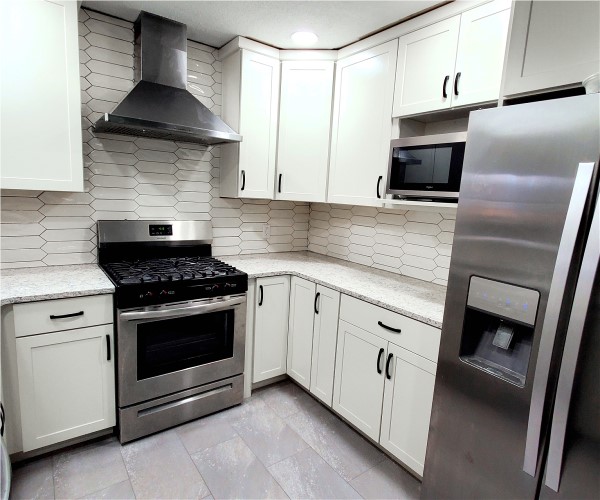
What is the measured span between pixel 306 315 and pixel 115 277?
1.18 meters

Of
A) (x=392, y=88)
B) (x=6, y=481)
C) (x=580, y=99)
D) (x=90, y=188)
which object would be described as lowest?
(x=6, y=481)

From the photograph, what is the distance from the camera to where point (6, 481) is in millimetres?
1352

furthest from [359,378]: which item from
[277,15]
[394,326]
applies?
[277,15]

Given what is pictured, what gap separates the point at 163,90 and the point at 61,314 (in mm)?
1365

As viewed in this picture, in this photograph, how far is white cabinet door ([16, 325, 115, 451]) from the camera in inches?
67.2

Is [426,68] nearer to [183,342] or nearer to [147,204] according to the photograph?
[147,204]

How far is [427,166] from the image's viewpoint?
5.97 feet

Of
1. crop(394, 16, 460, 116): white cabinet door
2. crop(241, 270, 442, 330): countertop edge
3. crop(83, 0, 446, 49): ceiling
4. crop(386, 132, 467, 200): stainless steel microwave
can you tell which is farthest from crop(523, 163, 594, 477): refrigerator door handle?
crop(83, 0, 446, 49): ceiling

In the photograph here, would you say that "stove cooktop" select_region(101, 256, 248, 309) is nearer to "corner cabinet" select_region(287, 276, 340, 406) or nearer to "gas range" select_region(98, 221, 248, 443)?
"gas range" select_region(98, 221, 248, 443)

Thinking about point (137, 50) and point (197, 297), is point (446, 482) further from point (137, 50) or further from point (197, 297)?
point (137, 50)

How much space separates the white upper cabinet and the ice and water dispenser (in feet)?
3.16

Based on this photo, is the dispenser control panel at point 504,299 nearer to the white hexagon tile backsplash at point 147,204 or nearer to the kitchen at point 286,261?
the kitchen at point 286,261

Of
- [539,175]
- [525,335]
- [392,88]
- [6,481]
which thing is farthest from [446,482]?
[392,88]

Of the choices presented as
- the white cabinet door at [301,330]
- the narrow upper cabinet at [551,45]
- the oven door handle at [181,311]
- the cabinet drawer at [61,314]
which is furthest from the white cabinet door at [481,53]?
the cabinet drawer at [61,314]
